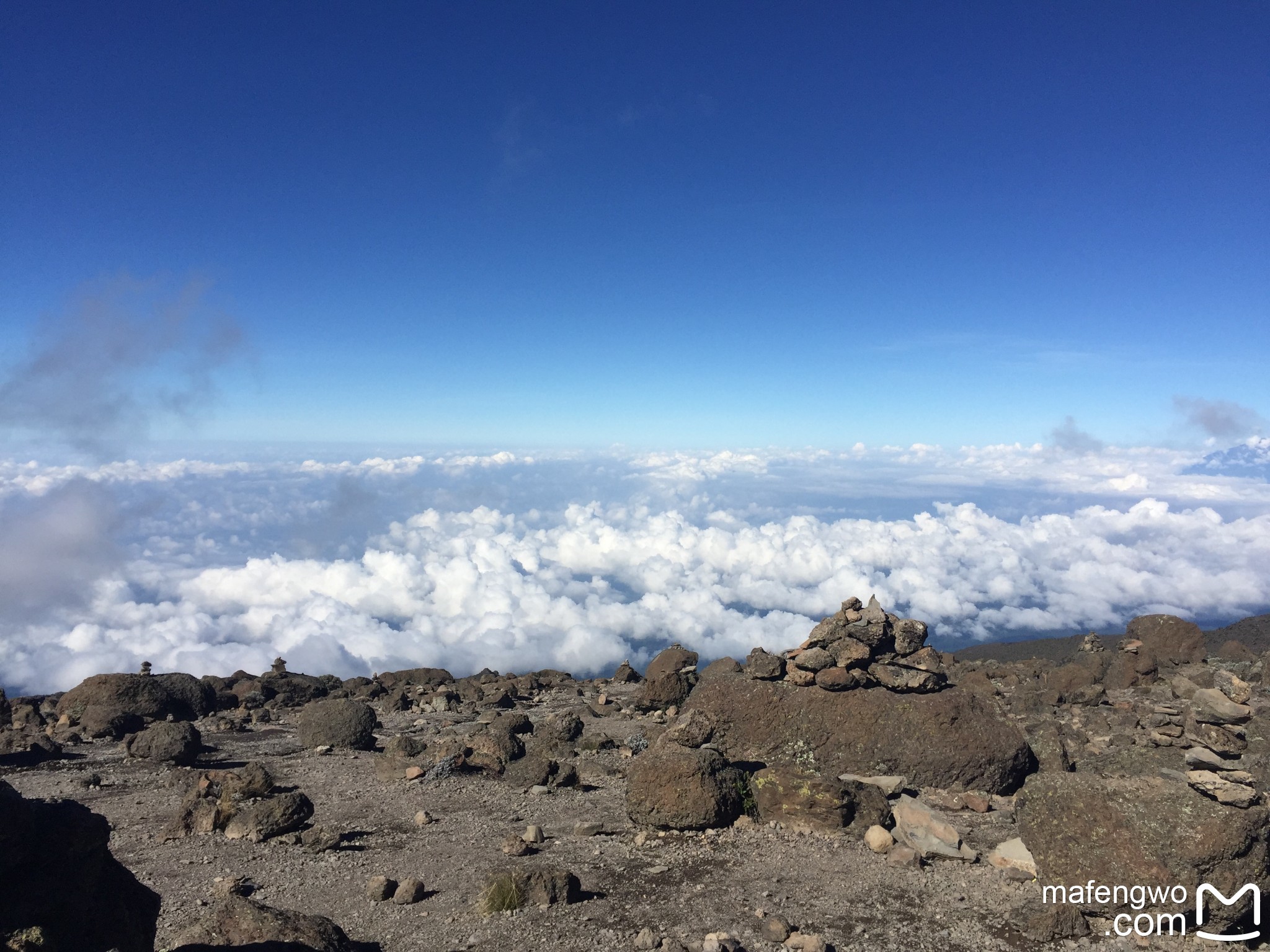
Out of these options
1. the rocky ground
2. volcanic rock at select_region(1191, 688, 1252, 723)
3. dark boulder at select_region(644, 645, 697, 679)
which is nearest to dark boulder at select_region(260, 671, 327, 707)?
the rocky ground

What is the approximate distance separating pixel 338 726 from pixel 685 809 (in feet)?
39.7

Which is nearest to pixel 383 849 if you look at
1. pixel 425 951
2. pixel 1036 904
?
pixel 425 951

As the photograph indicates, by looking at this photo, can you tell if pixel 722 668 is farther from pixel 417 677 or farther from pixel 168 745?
pixel 168 745

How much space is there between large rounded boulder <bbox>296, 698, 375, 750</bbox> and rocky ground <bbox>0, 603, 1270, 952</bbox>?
0.08 meters

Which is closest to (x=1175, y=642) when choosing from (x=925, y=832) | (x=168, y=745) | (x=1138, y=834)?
(x=925, y=832)

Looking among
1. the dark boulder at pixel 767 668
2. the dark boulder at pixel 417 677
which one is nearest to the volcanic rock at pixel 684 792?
the dark boulder at pixel 767 668

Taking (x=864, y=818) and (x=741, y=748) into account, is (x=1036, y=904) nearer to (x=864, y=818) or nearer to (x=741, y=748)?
(x=864, y=818)

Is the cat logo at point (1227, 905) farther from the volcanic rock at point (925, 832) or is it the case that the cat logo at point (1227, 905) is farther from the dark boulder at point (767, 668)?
the dark boulder at point (767, 668)

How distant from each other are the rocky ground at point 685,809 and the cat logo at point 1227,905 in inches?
7.6

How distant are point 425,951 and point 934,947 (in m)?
6.39

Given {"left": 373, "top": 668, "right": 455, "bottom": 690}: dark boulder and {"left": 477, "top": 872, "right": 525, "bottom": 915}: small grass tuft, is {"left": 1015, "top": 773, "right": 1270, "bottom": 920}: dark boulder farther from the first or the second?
{"left": 373, "top": 668, "right": 455, "bottom": 690}: dark boulder

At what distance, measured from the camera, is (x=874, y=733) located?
14.9 meters

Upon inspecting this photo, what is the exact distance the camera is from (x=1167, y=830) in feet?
29.1

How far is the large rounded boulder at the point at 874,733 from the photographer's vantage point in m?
14.1
